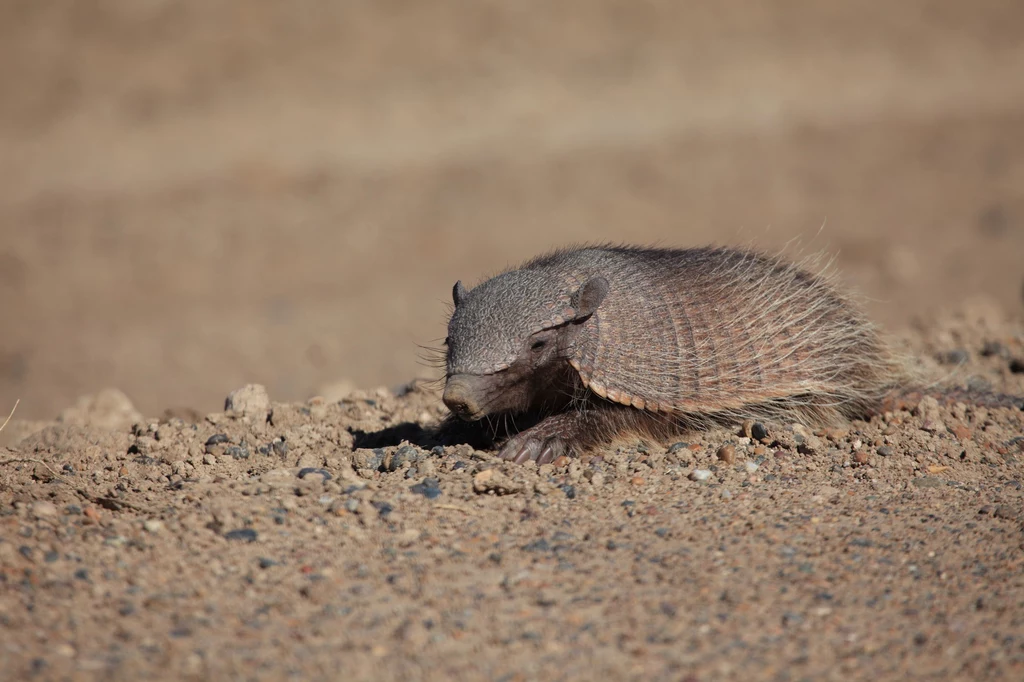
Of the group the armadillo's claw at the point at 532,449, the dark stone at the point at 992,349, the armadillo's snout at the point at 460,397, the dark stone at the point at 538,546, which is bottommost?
the dark stone at the point at 992,349

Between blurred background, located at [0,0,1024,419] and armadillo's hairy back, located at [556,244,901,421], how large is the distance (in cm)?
648

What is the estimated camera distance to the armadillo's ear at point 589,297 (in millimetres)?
6430

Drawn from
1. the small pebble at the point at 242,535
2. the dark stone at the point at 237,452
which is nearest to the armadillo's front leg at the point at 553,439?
the dark stone at the point at 237,452

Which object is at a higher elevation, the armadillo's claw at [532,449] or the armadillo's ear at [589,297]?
the armadillo's ear at [589,297]

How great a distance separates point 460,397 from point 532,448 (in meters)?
0.78

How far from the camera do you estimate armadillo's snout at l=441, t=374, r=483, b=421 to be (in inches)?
239

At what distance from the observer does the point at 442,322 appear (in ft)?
37.1

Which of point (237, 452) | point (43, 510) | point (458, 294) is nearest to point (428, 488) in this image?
point (458, 294)

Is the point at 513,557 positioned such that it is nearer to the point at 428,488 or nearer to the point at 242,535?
the point at 428,488

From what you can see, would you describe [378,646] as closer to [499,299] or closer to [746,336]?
[499,299]

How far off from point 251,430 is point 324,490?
1.66m

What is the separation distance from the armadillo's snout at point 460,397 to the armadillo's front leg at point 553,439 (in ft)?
1.67

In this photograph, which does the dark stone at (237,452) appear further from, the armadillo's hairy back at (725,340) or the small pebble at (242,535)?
the armadillo's hairy back at (725,340)

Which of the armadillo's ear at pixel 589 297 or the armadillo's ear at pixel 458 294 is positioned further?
the armadillo's ear at pixel 458 294
